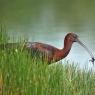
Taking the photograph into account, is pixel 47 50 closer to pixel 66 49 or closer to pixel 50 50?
pixel 50 50

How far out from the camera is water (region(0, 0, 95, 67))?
1109 centimetres

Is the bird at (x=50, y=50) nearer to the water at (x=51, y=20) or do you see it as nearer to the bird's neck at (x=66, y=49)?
the bird's neck at (x=66, y=49)

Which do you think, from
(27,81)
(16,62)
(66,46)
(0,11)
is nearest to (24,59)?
(16,62)

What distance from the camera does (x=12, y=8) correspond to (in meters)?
17.1

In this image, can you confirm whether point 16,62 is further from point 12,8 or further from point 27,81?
point 12,8

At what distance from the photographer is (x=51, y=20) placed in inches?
605

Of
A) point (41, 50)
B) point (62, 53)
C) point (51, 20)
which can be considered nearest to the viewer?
point (41, 50)

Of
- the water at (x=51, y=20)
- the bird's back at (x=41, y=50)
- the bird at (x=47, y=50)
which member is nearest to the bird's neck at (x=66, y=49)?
the bird at (x=47, y=50)

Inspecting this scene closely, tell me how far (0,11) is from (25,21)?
1.42 meters

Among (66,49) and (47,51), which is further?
(66,49)

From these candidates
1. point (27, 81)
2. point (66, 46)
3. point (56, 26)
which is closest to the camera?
point (27, 81)

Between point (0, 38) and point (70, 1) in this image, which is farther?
point (70, 1)

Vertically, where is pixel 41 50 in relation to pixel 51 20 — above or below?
below

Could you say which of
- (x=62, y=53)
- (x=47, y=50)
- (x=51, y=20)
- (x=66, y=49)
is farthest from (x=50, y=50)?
(x=51, y=20)
